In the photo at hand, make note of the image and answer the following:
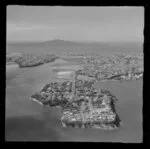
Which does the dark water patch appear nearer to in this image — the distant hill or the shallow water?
the shallow water

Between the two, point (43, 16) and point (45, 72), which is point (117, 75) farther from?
point (43, 16)

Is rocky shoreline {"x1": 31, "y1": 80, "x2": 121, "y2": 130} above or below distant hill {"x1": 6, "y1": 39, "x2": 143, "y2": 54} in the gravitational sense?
below

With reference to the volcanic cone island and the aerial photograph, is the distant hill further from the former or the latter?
the volcanic cone island

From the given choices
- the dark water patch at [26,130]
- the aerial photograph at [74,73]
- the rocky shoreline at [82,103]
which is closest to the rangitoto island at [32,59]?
the aerial photograph at [74,73]

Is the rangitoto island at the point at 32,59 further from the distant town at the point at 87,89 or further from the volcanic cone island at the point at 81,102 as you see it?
the volcanic cone island at the point at 81,102

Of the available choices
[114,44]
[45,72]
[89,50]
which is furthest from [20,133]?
[114,44]

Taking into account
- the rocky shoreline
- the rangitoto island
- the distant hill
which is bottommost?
the rocky shoreline

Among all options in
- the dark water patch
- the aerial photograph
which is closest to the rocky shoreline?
the aerial photograph

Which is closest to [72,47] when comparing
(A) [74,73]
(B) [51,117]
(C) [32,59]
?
(A) [74,73]
